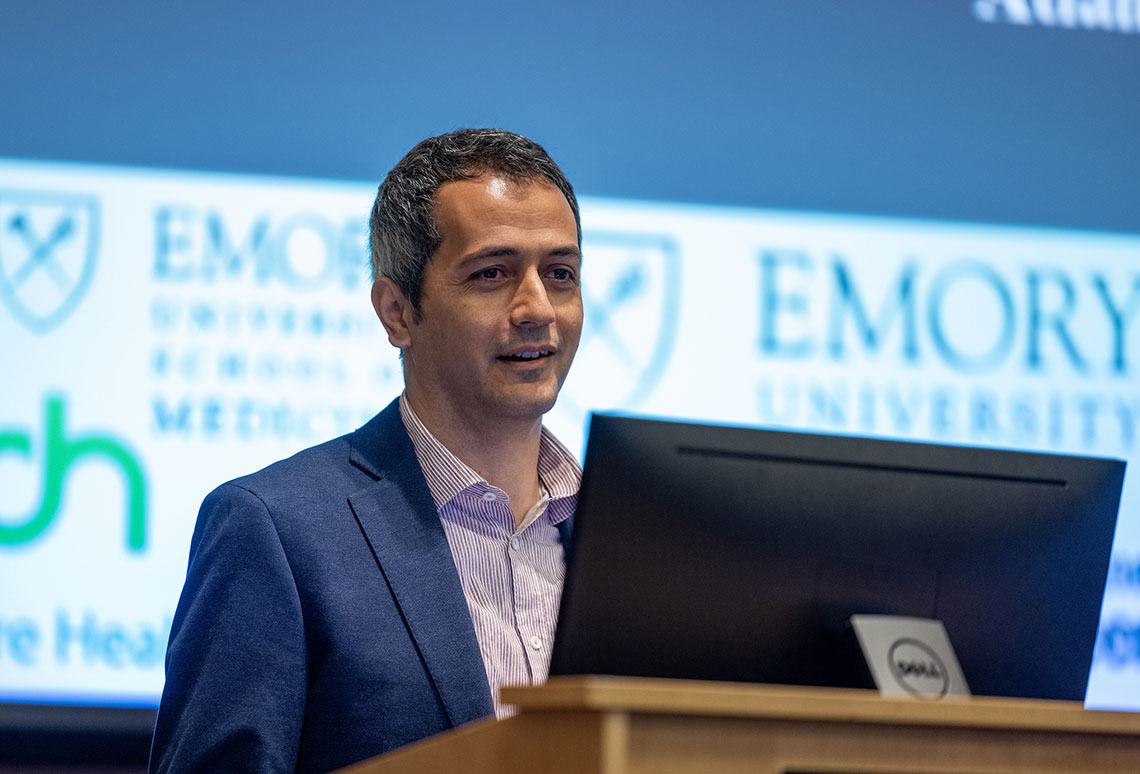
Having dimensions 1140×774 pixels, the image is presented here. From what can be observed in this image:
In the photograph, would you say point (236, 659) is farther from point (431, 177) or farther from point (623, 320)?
point (623, 320)

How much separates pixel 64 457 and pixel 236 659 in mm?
1328

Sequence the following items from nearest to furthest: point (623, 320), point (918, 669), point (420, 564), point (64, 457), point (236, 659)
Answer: point (918, 669) → point (236, 659) → point (420, 564) → point (64, 457) → point (623, 320)

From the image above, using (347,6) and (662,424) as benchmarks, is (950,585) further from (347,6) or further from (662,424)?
(347,6)

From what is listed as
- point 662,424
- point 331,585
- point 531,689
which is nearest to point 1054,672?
point 662,424

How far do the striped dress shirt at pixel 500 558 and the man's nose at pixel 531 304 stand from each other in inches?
9.5

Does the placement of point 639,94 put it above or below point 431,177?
above

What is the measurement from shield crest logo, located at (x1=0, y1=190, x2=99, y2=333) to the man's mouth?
132 centimetres

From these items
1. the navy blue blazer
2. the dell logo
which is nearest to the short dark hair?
the navy blue blazer

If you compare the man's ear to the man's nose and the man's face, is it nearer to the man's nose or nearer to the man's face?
the man's face

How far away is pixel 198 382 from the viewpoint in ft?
9.40

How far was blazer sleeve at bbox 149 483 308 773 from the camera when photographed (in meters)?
1.64

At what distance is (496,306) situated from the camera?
6.56ft

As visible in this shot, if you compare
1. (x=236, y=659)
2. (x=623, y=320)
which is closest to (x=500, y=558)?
(x=236, y=659)

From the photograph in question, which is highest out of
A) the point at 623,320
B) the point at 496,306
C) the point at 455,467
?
the point at 623,320
